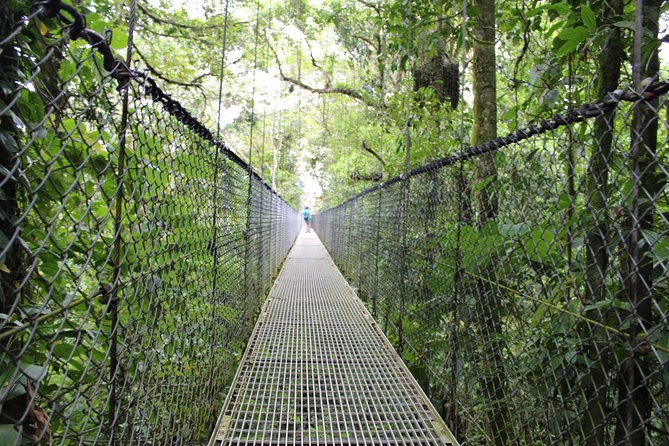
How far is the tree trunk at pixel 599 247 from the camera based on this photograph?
1016mm

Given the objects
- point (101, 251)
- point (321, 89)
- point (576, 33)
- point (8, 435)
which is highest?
point (321, 89)

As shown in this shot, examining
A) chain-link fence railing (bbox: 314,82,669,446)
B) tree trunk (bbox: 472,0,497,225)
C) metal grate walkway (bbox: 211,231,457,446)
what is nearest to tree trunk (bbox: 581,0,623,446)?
chain-link fence railing (bbox: 314,82,669,446)

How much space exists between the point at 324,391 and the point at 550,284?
4.71ft

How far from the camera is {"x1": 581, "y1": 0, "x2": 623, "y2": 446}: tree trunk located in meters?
1.02

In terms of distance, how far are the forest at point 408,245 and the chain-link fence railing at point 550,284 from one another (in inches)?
0.5

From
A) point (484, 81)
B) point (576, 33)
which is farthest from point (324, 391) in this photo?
point (484, 81)

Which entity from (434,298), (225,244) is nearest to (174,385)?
(225,244)

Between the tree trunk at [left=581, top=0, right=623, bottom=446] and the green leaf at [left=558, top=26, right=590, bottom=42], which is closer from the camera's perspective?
the tree trunk at [left=581, top=0, right=623, bottom=446]

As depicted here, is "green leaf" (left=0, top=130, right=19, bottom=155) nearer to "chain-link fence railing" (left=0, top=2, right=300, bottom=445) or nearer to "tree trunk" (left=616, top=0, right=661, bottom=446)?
"chain-link fence railing" (left=0, top=2, right=300, bottom=445)

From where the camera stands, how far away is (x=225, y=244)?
94.1 inches

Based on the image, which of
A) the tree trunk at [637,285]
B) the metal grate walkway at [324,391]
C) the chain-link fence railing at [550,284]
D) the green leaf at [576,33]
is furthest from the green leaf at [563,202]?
the metal grate walkway at [324,391]

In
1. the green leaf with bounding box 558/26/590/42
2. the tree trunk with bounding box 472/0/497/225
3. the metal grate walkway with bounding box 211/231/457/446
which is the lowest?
the metal grate walkway with bounding box 211/231/457/446

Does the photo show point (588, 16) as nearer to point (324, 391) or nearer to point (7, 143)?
point (7, 143)

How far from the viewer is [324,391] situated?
224 centimetres
